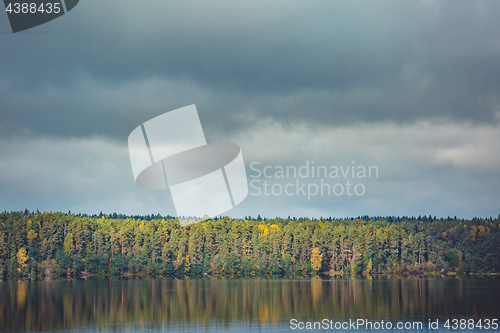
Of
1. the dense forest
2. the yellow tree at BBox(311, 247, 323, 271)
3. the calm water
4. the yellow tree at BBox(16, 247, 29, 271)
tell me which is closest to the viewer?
the calm water

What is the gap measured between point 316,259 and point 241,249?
26.7 m

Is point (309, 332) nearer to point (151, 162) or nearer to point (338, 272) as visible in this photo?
point (151, 162)

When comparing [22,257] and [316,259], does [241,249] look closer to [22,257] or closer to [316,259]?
[316,259]

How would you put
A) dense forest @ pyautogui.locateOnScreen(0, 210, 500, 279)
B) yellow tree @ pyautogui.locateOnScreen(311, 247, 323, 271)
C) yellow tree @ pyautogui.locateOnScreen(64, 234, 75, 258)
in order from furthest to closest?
yellow tree @ pyautogui.locateOnScreen(311, 247, 323, 271) → dense forest @ pyautogui.locateOnScreen(0, 210, 500, 279) → yellow tree @ pyautogui.locateOnScreen(64, 234, 75, 258)

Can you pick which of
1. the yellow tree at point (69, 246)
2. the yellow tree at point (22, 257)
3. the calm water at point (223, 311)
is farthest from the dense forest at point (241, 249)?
the calm water at point (223, 311)

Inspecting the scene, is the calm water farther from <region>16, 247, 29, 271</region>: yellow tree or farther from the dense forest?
the dense forest

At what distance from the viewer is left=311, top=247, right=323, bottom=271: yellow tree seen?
618 ft

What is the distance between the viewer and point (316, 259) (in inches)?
7466

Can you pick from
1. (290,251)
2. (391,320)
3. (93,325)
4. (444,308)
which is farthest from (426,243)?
(93,325)

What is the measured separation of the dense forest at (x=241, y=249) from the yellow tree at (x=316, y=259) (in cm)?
34

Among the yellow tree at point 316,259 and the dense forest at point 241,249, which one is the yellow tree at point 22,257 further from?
the yellow tree at point 316,259

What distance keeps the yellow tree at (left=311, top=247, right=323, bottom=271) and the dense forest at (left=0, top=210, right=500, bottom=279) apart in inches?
13.4

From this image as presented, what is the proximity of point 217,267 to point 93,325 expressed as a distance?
13566 cm

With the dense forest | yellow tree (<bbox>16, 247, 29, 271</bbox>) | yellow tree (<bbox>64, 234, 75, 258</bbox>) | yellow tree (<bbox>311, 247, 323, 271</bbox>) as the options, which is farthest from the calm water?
yellow tree (<bbox>311, 247, 323, 271</bbox>)
